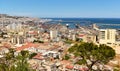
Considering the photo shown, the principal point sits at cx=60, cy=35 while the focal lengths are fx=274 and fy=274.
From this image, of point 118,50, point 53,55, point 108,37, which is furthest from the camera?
point 108,37

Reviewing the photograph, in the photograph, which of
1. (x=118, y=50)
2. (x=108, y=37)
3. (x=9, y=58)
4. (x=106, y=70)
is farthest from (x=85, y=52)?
(x=108, y=37)

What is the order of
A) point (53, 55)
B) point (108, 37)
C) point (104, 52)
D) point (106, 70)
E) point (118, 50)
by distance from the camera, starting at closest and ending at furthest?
point (104, 52)
point (106, 70)
point (53, 55)
point (118, 50)
point (108, 37)

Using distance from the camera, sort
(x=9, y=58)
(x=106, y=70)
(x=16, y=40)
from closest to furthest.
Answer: (x=9, y=58), (x=106, y=70), (x=16, y=40)

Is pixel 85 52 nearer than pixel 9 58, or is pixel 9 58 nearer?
pixel 85 52

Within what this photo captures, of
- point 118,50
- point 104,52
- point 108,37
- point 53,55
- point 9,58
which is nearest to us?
point 104,52

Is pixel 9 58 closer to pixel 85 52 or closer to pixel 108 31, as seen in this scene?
pixel 85 52

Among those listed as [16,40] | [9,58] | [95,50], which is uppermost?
[95,50]

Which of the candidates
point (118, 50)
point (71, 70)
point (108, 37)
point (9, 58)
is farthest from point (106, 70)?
point (108, 37)

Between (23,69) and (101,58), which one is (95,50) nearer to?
(101,58)

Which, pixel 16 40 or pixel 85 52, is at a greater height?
pixel 85 52
